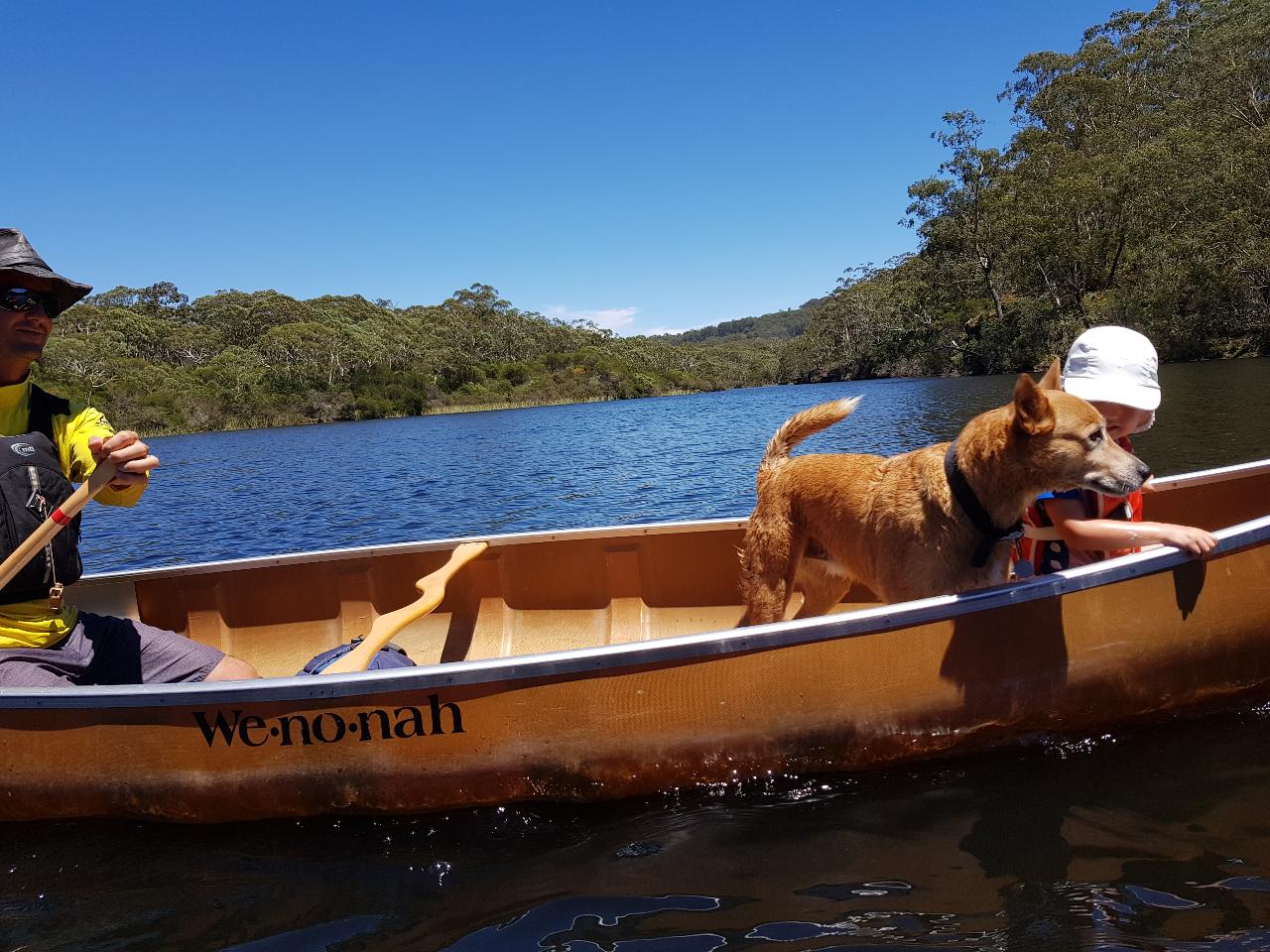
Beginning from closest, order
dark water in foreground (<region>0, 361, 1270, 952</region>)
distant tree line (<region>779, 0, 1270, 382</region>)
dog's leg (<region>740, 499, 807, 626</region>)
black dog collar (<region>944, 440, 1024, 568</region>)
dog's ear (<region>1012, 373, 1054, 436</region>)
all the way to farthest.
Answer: dark water in foreground (<region>0, 361, 1270, 952</region>) → dog's ear (<region>1012, 373, 1054, 436</region>) → black dog collar (<region>944, 440, 1024, 568</region>) → dog's leg (<region>740, 499, 807, 626</region>) → distant tree line (<region>779, 0, 1270, 382</region>)

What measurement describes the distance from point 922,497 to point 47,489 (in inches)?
183

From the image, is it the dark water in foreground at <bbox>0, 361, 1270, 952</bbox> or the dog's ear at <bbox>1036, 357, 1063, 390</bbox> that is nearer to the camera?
the dark water in foreground at <bbox>0, 361, 1270, 952</bbox>

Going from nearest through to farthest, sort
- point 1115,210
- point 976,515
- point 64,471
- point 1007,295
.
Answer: point 976,515 → point 64,471 → point 1115,210 → point 1007,295

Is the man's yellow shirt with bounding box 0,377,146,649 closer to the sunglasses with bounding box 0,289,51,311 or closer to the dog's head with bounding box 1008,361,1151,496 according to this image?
the sunglasses with bounding box 0,289,51,311

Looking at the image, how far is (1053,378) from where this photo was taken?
175 inches

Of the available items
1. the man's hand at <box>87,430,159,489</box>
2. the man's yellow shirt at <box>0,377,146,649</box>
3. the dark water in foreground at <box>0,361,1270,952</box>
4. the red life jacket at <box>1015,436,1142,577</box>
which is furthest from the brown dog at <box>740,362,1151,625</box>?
the man's yellow shirt at <box>0,377,146,649</box>

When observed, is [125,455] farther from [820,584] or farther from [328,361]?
[328,361]

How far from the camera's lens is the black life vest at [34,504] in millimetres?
4270

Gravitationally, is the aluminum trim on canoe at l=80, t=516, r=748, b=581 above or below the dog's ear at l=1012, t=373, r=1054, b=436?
below

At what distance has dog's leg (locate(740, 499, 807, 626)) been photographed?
203 inches

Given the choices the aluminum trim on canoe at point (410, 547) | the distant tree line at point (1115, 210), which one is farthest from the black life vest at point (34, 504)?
the distant tree line at point (1115, 210)

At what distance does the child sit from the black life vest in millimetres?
5251

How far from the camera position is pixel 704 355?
145625mm

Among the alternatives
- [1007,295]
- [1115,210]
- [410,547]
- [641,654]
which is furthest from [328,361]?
[641,654]
